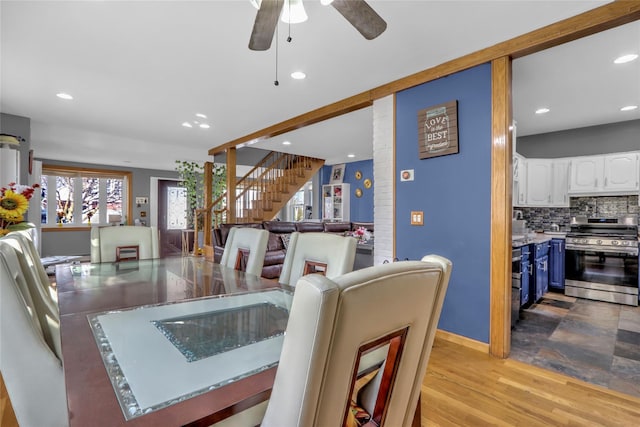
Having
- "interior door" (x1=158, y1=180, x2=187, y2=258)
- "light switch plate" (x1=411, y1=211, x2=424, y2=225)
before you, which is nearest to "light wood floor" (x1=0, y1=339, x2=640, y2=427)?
"light switch plate" (x1=411, y1=211, x2=424, y2=225)

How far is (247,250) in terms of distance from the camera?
225cm

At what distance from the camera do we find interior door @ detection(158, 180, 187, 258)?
355 inches

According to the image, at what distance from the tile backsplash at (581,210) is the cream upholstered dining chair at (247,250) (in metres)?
4.95

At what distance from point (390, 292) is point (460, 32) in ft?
7.98

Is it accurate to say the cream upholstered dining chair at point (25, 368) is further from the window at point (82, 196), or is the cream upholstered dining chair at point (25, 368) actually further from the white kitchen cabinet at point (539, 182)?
the window at point (82, 196)

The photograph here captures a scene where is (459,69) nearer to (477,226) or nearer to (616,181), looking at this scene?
(477,226)

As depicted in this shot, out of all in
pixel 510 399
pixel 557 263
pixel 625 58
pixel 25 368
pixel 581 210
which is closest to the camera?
pixel 25 368

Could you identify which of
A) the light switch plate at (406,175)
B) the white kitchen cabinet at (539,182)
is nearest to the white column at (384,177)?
the light switch plate at (406,175)

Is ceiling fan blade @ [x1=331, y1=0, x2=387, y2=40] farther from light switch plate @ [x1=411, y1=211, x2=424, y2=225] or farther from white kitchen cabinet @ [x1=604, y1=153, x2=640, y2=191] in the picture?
white kitchen cabinet @ [x1=604, y1=153, x2=640, y2=191]

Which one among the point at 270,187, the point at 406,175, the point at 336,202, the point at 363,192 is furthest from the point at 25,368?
the point at 336,202

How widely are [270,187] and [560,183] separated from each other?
18.8ft

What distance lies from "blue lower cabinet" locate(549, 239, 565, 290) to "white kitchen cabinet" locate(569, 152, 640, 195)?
98 centimetres

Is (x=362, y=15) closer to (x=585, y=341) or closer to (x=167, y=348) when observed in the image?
(x=167, y=348)

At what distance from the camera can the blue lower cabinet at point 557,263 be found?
4117 millimetres
